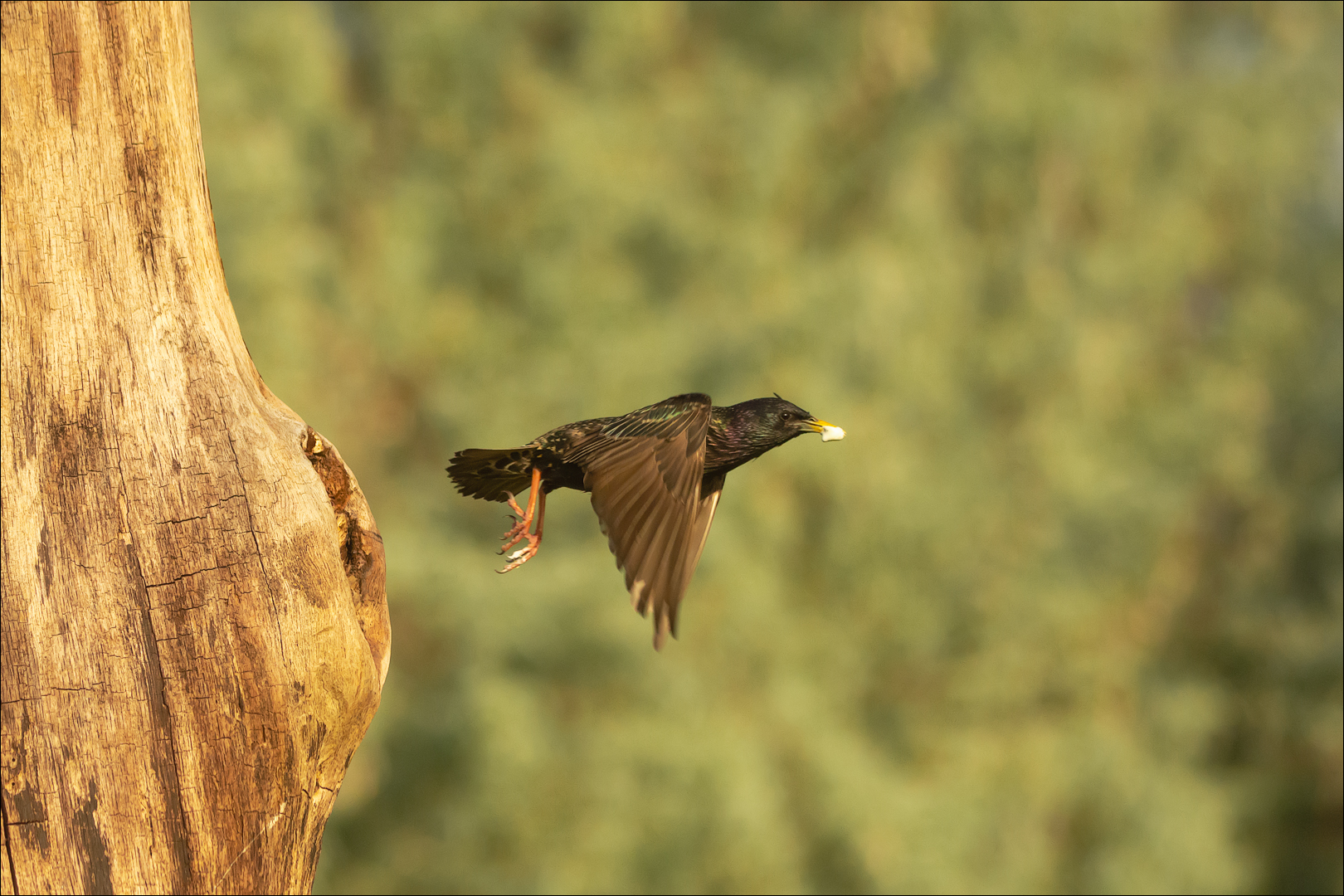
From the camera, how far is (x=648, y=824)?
859cm

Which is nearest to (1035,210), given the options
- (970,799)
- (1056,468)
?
(1056,468)

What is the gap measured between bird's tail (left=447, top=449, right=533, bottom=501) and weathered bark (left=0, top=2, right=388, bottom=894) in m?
0.90

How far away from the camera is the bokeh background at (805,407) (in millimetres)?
8977

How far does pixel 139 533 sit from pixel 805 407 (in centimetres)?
689

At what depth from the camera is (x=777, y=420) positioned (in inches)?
136

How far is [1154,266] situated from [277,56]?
7740 millimetres

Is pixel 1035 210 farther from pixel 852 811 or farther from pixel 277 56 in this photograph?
pixel 277 56

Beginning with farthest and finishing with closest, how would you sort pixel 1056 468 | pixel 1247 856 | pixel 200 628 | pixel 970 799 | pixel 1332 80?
pixel 1332 80 → pixel 1247 856 → pixel 1056 468 → pixel 970 799 → pixel 200 628

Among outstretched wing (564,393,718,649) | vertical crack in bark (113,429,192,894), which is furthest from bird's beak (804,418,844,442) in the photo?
vertical crack in bark (113,429,192,894)

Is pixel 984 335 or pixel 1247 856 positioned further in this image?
pixel 1247 856

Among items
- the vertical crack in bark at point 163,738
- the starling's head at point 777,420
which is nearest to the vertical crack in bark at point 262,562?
the vertical crack in bark at point 163,738

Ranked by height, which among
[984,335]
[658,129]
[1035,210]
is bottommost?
[984,335]

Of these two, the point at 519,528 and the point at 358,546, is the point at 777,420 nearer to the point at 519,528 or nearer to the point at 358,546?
the point at 519,528

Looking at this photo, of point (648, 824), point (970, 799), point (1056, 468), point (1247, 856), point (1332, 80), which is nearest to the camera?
point (648, 824)
